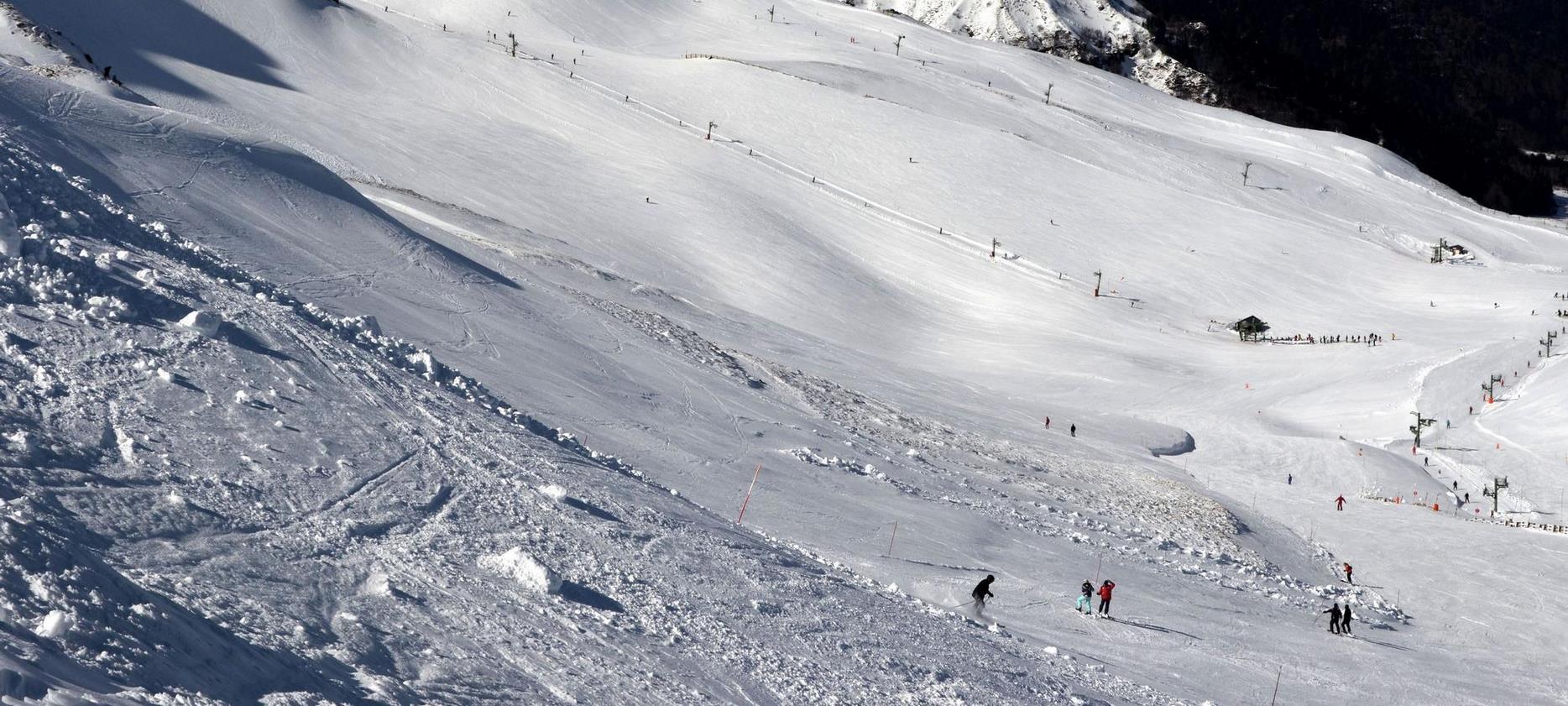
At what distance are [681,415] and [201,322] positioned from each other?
34.2 feet

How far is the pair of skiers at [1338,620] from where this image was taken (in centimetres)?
2441

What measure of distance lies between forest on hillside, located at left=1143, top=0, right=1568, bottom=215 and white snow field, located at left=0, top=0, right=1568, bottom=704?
61.7m

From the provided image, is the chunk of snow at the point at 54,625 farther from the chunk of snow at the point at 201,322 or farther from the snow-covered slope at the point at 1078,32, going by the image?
the snow-covered slope at the point at 1078,32

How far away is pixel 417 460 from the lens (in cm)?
1795

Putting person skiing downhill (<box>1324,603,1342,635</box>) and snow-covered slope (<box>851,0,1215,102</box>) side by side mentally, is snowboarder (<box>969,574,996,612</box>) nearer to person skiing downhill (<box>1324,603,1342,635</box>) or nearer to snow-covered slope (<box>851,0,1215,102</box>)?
person skiing downhill (<box>1324,603,1342,635</box>)

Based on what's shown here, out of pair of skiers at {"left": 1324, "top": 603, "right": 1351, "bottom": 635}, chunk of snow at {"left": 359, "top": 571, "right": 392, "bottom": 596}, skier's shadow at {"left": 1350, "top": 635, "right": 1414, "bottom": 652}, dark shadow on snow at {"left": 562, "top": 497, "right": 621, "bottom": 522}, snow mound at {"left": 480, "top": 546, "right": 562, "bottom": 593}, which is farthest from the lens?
skier's shadow at {"left": 1350, "top": 635, "right": 1414, "bottom": 652}

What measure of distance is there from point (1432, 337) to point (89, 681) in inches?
2400

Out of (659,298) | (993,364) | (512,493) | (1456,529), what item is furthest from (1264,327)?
(512,493)

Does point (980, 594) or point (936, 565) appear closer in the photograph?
point (980, 594)

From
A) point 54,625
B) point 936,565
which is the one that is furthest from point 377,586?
point 936,565

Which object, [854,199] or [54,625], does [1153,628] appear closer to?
[54,625]

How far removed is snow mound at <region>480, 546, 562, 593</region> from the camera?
14789 mm

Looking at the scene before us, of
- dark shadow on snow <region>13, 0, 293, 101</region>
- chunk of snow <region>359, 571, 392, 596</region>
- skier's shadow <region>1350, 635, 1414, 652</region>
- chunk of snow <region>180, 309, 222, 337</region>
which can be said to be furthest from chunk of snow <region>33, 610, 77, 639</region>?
dark shadow on snow <region>13, 0, 293, 101</region>

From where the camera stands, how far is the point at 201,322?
19.4 m
